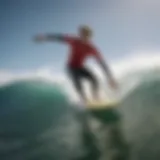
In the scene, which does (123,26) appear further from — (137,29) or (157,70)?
(157,70)

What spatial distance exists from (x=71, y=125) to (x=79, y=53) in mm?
300

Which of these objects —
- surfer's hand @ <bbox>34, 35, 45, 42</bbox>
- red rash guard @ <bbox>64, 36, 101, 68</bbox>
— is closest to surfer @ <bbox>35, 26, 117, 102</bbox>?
red rash guard @ <bbox>64, 36, 101, 68</bbox>

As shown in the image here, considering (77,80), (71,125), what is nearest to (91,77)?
(77,80)

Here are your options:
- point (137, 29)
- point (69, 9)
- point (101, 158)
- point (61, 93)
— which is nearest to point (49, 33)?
point (69, 9)

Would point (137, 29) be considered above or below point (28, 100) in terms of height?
above

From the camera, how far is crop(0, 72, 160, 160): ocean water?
173cm

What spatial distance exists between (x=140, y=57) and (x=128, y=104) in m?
0.21

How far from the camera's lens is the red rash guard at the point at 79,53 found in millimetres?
1761

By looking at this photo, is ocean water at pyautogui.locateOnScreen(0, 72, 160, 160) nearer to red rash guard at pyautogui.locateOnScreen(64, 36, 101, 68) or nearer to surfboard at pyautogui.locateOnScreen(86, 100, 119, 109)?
surfboard at pyautogui.locateOnScreen(86, 100, 119, 109)

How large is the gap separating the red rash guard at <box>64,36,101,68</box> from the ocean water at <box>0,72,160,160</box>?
0.41 ft

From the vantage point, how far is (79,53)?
5.79ft

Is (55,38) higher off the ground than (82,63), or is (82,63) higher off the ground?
(55,38)

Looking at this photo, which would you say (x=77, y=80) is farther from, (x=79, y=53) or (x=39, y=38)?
(x=39, y=38)

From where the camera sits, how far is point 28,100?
1784mm
